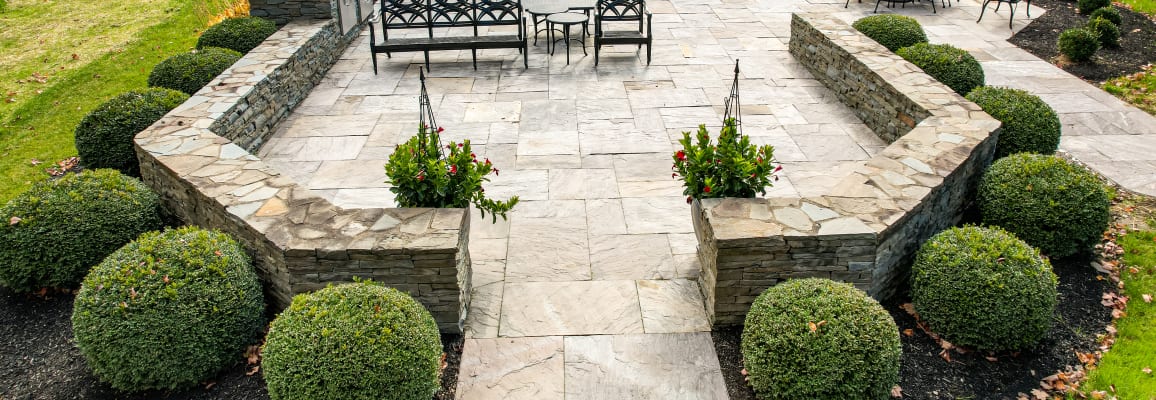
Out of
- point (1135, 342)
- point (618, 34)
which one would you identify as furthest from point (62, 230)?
point (1135, 342)

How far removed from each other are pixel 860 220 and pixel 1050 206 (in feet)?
5.23

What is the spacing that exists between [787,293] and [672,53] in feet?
20.5

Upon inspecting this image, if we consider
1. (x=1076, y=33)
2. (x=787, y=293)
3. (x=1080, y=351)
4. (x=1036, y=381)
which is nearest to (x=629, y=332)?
(x=787, y=293)

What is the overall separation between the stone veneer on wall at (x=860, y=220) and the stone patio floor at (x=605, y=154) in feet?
1.56

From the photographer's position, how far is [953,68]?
6992mm

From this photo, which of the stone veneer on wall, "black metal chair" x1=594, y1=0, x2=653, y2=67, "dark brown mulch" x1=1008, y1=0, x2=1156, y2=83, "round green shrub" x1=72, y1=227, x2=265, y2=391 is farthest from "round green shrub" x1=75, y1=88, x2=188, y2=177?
"dark brown mulch" x1=1008, y1=0, x2=1156, y2=83

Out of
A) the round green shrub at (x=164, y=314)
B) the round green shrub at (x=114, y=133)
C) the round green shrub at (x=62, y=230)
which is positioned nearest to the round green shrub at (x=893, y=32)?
the round green shrub at (x=164, y=314)

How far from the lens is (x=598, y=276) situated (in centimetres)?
490

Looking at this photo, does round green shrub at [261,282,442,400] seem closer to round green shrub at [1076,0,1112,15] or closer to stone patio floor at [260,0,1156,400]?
stone patio floor at [260,0,1156,400]

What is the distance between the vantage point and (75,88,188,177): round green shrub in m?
6.10

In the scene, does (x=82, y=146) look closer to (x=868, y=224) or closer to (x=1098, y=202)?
(x=868, y=224)

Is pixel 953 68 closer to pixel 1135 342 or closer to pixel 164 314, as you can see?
pixel 1135 342

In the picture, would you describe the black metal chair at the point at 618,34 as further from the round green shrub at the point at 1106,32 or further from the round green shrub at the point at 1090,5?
the round green shrub at the point at 1090,5

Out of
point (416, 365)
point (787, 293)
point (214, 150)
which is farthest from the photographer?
point (214, 150)
